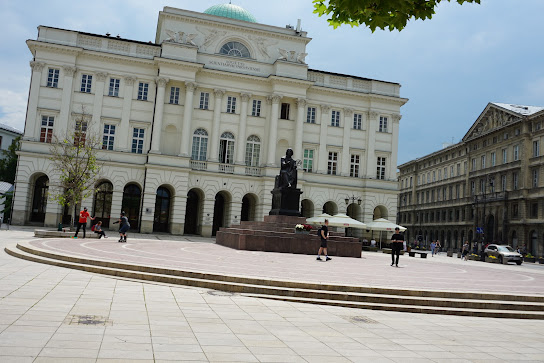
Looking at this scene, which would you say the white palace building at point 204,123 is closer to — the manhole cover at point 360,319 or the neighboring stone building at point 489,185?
the neighboring stone building at point 489,185

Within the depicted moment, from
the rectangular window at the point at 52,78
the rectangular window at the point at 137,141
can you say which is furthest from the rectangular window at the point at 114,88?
the rectangular window at the point at 52,78

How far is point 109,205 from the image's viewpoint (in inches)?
1793

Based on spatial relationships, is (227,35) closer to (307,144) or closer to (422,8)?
(307,144)

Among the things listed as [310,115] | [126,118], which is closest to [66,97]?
[126,118]

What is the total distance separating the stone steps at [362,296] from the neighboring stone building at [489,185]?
38369 mm

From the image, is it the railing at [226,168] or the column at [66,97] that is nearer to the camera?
the column at [66,97]

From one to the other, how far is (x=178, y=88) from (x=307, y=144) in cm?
1402

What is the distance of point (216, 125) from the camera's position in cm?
4644

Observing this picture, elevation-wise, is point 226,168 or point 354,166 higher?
point 354,166

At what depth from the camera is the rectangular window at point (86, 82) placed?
44.2 meters

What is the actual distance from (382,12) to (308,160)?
43203 millimetres

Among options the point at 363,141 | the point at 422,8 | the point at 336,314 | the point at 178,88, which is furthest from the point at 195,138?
the point at 422,8

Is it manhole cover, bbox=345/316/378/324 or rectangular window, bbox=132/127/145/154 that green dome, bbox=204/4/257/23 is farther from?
manhole cover, bbox=345/316/378/324

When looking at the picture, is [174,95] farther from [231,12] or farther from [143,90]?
[231,12]
